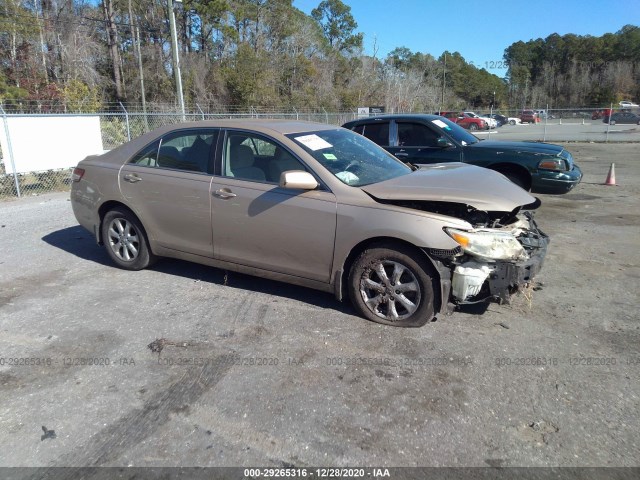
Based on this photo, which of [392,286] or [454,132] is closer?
[392,286]

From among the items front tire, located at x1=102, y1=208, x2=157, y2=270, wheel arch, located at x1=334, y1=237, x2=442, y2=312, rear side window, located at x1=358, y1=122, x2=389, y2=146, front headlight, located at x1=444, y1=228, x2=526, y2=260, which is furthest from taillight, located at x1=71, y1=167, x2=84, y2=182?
rear side window, located at x1=358, y1=122, x2=389, y2=146

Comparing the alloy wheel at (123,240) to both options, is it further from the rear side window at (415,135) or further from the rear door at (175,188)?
the rear side window at (415,135)

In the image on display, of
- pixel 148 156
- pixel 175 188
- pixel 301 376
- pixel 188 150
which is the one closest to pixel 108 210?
pixel 148 156

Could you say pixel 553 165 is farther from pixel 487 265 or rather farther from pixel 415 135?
pixel 487 265

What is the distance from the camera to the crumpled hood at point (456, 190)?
149 inches

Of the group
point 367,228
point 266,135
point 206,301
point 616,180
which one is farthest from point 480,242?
point 616,180

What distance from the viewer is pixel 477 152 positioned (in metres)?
7.77

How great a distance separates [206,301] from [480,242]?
8.30 feet

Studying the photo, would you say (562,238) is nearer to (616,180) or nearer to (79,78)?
(616,180)

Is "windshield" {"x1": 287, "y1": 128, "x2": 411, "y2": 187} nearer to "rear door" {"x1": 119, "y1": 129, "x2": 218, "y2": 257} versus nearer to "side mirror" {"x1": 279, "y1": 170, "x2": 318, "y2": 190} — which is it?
"side mirror" {"x1": 279, "y1": 170, "x2": 318, "y2": 190}

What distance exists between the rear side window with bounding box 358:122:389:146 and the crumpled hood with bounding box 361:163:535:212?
3.90m

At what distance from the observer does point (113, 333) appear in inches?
154

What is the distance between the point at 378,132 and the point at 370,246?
4.89m

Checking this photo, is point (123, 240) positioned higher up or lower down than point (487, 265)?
lower down
